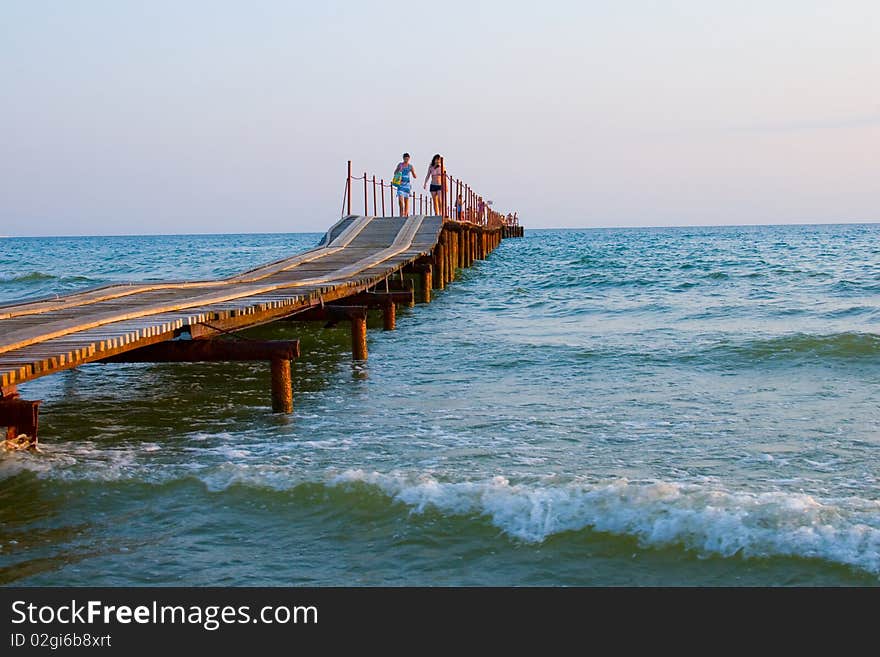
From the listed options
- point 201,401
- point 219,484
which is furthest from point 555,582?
point 201,401

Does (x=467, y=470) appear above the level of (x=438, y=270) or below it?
below

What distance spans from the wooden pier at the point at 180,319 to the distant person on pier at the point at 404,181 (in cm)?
827

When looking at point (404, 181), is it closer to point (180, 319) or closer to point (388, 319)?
point (388, 319)

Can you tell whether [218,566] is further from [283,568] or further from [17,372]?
[17,372]

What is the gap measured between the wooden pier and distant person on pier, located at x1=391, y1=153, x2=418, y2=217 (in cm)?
827

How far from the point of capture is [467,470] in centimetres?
729

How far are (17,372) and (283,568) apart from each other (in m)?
2.23


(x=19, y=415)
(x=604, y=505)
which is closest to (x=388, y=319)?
(x=19, y=415)

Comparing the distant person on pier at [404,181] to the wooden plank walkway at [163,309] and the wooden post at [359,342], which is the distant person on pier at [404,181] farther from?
the wooden post at [359,342]

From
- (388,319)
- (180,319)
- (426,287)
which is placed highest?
(180,319)

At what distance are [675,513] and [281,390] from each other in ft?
14.6

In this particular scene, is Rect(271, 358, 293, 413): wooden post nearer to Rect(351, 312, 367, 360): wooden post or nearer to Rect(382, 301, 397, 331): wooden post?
Rect(351, 312, 367, 360): wooden post

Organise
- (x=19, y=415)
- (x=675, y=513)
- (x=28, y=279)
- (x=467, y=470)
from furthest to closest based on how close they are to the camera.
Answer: (x=28, y=279), (x=467, y=470), (x=19, y=415), (x=675, y=513)
